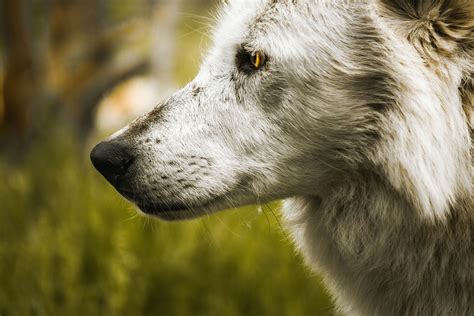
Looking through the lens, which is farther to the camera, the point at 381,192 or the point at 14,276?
the point at 14,276

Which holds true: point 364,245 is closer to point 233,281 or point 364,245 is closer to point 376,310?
point 376,310

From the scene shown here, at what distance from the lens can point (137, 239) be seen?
422 cm

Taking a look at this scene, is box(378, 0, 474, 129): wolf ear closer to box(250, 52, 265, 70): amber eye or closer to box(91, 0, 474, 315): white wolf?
box(91, 0, 474, 315): white wolf

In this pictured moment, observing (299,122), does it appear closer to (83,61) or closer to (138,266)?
(138,266)

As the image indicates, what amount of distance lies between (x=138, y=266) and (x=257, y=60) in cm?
201

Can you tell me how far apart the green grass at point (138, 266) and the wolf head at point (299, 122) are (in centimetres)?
101

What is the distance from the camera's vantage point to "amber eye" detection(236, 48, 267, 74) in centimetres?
235

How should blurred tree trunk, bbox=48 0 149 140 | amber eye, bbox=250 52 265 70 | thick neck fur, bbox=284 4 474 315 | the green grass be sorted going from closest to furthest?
thick neck fur, bbox=284 4 474 315
amber eye, bbox=250 52 265 70
the green grass
blurred tree trunk, bbox=48 0 149 140

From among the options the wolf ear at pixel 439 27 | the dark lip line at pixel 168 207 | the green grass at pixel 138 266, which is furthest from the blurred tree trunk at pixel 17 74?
the wolf ear at pixel 439 27

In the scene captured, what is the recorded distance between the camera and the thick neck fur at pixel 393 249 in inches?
87.7

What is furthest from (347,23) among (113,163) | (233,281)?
(233,281)

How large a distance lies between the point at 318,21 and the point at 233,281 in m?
2.10

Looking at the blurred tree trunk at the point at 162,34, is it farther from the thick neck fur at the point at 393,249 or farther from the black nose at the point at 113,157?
the thick neck fur at the point at 393,249

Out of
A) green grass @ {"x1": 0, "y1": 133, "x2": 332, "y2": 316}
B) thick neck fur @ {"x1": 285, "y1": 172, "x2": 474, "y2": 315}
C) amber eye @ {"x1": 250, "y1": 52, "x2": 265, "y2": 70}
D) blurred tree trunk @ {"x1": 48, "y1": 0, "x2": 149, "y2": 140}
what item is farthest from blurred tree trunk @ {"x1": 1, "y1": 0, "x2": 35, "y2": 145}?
thick neck fur @ {"x1": 285, "y1": 172, "x2": 474, "y2": 315}
